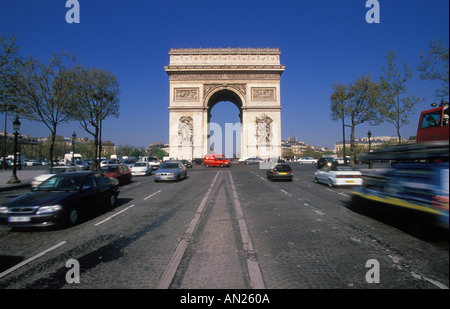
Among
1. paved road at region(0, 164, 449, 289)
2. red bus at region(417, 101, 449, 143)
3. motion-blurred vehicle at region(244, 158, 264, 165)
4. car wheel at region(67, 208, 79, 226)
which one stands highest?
red bus at region(417, 101, 449, 143)

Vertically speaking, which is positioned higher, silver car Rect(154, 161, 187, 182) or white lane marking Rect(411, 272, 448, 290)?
silver car Rect(154, 161, 187, 182)

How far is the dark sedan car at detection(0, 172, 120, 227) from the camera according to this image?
5613 millimetres

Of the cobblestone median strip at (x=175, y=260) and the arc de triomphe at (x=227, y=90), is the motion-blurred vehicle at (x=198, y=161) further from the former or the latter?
the cobblestone median strip at (x=175, y=260)

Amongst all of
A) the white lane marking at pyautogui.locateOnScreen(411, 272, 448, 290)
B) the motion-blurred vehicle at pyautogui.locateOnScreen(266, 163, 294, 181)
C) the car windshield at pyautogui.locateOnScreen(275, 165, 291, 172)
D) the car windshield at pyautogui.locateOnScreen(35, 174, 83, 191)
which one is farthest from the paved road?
the car windshield at pyautogui.locateOnScreen(275, 165, 291, 172)

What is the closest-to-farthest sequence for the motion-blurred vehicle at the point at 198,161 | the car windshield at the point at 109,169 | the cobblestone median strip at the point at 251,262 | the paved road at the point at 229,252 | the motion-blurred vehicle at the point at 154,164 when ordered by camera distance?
the cobblestone median strip at the point at 251,262 < the paved road at the point at 229,252 < the car windshield at the point at 109,169 < the motion-blurred vehicle at the point at 154,164 < the motion-blurred vehicle at the point at 198,161

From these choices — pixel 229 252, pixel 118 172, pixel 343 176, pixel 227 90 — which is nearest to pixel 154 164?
pixel 118 172

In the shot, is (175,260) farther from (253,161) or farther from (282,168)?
(253,161)

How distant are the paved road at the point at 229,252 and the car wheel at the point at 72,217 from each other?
0.17 m

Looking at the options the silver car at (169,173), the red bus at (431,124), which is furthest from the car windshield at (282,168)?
the red bus at (431,124)

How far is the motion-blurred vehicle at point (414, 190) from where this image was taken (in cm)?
341

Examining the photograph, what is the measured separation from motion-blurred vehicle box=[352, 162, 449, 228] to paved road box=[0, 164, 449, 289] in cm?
39

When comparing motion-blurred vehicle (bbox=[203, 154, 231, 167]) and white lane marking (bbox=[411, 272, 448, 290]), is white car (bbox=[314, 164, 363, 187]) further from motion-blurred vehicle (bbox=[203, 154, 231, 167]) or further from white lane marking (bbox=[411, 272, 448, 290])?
motion-blurred vehicle (bbox=[203, 154, 231, 167])

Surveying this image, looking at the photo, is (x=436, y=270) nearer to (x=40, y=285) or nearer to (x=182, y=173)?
(x=40, y=285)

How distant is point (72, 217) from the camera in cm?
627
